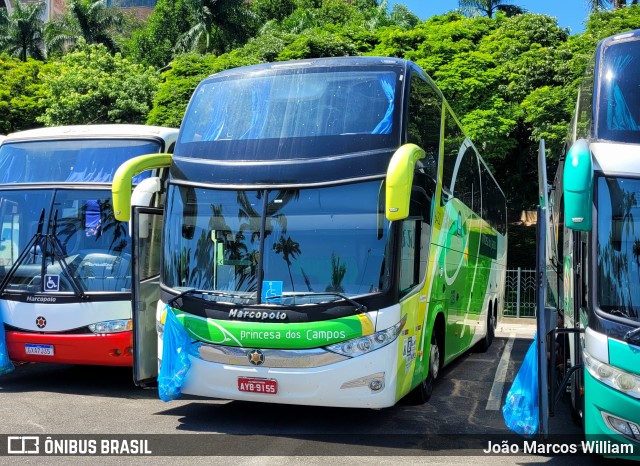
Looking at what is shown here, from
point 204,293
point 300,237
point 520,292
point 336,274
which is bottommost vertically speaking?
point 520,292

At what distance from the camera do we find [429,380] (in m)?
9.12

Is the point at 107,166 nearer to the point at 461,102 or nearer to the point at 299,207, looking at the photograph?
the point at 299,207

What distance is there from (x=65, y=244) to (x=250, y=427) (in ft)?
11.2

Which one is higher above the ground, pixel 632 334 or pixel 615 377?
pixel 632 334

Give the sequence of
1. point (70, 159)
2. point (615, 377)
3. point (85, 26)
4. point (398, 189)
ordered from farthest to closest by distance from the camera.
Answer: point (85, 26), point (70, 159), point (398, 189), point (615, 377)

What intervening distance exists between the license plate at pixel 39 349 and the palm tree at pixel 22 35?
4363 cm

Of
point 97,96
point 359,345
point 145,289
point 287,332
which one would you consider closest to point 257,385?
point 287,332

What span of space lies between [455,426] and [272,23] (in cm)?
3564

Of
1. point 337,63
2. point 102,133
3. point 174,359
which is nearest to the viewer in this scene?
point 174,359

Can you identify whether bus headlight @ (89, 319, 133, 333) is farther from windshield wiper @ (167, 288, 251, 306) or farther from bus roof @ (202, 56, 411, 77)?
bus roof @ (202, 56, 411, 77)

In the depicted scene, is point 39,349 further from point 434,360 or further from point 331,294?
point 434,360

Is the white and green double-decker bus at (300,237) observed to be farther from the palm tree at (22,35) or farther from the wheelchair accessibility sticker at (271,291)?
the palm tree at (22,35)

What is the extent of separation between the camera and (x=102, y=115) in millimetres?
30891

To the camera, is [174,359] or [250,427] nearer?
[174,359]
